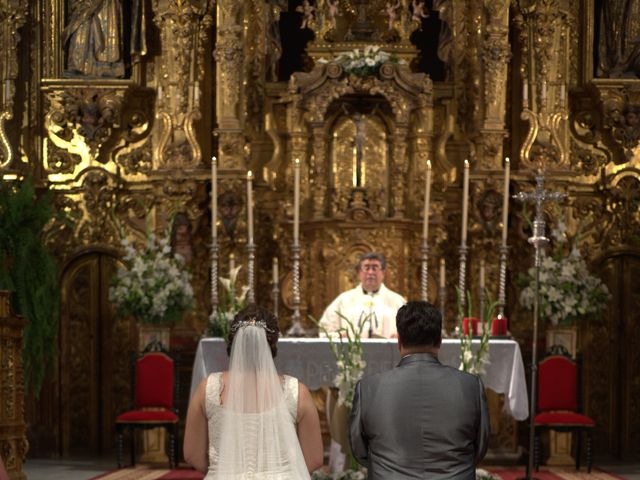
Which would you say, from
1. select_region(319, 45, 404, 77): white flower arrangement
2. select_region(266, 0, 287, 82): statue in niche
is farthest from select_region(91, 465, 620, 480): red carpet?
select_region(266, 0, 287, 82): statue in niche

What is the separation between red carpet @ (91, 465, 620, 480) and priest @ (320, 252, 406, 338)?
6.17 ft

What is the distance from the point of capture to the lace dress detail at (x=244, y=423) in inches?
235

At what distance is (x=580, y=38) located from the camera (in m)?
15.5

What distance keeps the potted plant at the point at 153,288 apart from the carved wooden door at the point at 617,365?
484cm

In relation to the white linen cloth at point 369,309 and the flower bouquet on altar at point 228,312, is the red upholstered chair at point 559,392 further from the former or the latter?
the flower bouquet on altar at point 228,312

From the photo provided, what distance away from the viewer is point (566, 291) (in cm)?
1402

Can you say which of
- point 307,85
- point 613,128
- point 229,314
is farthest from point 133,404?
point 613,128

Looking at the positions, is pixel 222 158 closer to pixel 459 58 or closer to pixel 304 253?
pixel 304 253

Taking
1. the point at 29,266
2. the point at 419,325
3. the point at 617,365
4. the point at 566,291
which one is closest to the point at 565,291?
the point at 566,291

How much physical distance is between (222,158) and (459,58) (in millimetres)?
3040

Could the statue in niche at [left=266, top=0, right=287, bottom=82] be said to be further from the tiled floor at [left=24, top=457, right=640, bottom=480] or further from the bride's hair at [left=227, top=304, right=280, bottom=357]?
the bride's hair at [left=227, top=304, right=280, bottom=357]

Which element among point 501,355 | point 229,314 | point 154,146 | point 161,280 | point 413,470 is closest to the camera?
point 413,470

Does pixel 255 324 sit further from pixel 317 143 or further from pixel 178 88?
pixel 178 88

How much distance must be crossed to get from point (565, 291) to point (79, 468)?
18.2 ft
